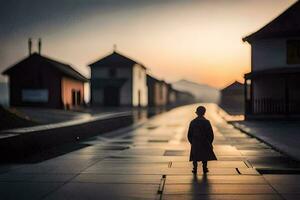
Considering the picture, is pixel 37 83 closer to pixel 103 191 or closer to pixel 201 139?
pixel 201 139

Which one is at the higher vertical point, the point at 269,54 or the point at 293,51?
the point at 293,51

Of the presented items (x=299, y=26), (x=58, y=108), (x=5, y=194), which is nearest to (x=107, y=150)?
(x=5, y=194)

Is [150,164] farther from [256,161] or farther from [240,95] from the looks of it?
[240,95]

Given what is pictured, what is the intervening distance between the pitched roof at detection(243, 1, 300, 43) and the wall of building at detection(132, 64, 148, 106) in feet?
121

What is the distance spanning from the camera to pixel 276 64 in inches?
1320

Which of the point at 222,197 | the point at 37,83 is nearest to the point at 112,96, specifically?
the point at 37,83

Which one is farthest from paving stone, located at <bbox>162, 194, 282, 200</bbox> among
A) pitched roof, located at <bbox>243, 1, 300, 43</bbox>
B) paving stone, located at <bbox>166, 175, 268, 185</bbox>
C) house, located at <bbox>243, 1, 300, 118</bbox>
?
pitched roof, located at <bbox>243, 1, 300, 43</bbox>

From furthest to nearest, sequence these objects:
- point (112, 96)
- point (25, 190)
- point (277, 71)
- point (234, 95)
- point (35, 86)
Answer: point (234, 95)
point (112, 96)
point (35, 86)
point (277, 71)
point (25, 190)

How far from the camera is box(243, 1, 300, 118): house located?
32781 mm

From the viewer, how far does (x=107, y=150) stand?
14.9m

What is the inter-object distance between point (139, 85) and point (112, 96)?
801 centimetres

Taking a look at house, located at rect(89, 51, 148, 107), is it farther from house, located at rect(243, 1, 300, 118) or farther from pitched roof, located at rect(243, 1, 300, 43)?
pitched roof, located at rect(243, 1, 300, 43)

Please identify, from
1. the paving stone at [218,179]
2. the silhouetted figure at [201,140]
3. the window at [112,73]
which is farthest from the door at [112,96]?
the paving stone at [218,179]

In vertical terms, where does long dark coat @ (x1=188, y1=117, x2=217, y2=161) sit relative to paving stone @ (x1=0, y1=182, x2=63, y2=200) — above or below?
above
